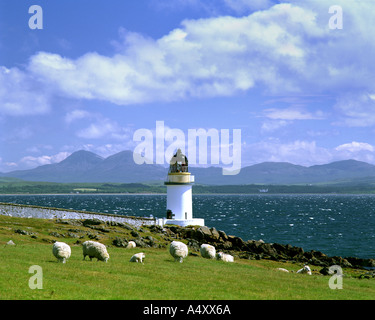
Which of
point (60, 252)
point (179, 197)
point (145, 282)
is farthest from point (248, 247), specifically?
point (145, 282)

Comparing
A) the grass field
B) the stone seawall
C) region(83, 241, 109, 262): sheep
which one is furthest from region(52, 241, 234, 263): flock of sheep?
the stone seawall

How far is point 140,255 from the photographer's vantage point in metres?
29.0

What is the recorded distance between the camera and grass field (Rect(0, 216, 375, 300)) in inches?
712

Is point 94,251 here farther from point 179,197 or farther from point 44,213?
point 179,197

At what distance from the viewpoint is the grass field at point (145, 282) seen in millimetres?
18078

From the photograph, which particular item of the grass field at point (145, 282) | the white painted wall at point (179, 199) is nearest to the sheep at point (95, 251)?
the grass field at point (145, 282)

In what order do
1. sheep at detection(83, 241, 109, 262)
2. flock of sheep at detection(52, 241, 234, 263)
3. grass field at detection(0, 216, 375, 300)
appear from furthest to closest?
sheep at detection(83, 241, 109, 262), flock of sheep at detection(52, 241, 234, 263), grass field at detection(0, 216, 375, 300)

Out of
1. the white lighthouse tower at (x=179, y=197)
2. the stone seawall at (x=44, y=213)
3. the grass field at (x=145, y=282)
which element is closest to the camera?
the grass field at (x=145, y=282)

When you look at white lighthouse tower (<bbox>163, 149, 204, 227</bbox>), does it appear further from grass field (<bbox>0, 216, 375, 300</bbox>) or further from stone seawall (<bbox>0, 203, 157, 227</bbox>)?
grass field (<bbox>0, 216, 375, 300</bbox>)

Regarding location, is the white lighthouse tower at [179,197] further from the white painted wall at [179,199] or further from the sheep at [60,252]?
the sheep at [60,252]

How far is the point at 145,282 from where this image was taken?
2131 centimetres

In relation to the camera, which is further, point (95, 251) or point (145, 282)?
point (95, 251)

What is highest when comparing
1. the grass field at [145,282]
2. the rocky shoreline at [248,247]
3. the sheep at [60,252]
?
the sheep at [60,252]
